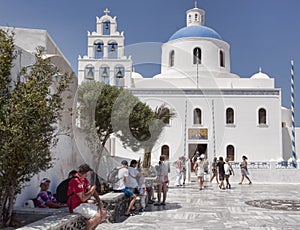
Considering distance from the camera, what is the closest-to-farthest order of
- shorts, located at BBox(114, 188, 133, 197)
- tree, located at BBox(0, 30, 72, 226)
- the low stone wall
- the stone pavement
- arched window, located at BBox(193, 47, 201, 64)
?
1. the low stone wall
2. tree, located at BBox(0, 30, 72, 226)
3. the stone pavement
4. shorts, located at BBox(114, 188, 133, 197)
5. arched window, located at BBox(193, 47, 201, 64)

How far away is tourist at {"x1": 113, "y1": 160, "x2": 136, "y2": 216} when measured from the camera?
7.74 meters

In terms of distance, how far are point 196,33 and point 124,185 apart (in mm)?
27478

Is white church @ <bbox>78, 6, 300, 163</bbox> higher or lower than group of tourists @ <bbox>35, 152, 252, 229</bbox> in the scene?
higher

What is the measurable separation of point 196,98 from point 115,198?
23500 mm

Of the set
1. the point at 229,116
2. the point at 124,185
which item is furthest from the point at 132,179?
the point at 229,116

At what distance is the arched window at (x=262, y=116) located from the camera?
29.9 metres

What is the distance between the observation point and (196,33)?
33719mm

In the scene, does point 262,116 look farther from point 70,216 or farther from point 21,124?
point 21,124

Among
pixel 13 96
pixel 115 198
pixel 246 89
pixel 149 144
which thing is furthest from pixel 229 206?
pixel 246 89

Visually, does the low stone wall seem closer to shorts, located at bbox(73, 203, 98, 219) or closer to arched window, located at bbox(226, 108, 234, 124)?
shorts, located at bbox(73, 203, 98, 219)

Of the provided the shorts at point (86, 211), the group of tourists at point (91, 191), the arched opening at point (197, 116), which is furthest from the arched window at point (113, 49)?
the shorts at point (86, 211)

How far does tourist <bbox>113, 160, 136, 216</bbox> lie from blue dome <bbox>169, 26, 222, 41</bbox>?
2721 centimetres

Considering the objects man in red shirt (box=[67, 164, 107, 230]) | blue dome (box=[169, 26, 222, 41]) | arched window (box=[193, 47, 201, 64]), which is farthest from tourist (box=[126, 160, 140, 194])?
blue dome (box=[169, 26, 222, 41])

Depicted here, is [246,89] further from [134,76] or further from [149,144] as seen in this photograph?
[149,144]
